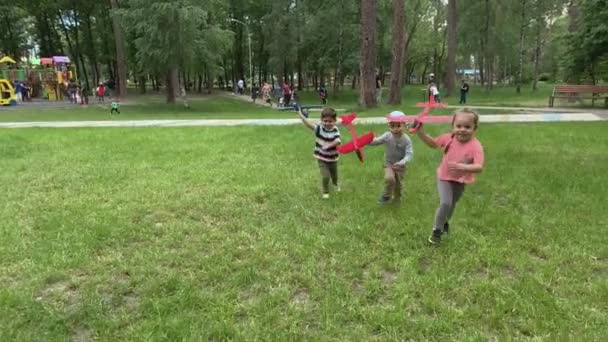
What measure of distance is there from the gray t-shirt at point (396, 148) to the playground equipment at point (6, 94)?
99.5 ft

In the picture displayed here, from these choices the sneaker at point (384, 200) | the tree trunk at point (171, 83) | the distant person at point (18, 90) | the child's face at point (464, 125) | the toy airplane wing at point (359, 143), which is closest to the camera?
the child's face at point (464, 125)

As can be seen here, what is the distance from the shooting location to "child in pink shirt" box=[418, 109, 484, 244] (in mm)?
4551

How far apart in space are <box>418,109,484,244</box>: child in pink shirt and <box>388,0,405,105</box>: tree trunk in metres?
17.2

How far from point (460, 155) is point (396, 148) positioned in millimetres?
1452

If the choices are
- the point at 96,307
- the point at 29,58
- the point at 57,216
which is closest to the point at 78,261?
the point at 96,307

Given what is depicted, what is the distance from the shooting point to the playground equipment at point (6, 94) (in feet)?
98.7

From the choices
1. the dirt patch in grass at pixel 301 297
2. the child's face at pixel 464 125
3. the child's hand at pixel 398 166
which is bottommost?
the dirt patch in grass at pixel 301 297

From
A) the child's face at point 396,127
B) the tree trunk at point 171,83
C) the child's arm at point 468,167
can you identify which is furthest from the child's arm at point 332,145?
the tree trunk at point 171,83

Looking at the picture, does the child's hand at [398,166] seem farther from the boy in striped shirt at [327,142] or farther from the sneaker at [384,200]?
the boy in striped shirt at [327,142]

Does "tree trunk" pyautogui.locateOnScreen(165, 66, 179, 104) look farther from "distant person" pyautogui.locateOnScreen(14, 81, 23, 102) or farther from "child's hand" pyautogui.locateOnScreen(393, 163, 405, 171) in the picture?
"child's hand" pyautogui.locateOnScreen(393, 163, 405, 171)

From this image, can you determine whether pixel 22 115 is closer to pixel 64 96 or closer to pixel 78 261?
pixel 64 96

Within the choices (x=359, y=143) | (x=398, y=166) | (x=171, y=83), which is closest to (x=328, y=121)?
(x=359, y=143)

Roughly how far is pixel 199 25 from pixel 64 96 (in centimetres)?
1603

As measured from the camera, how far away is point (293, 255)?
183 inches
